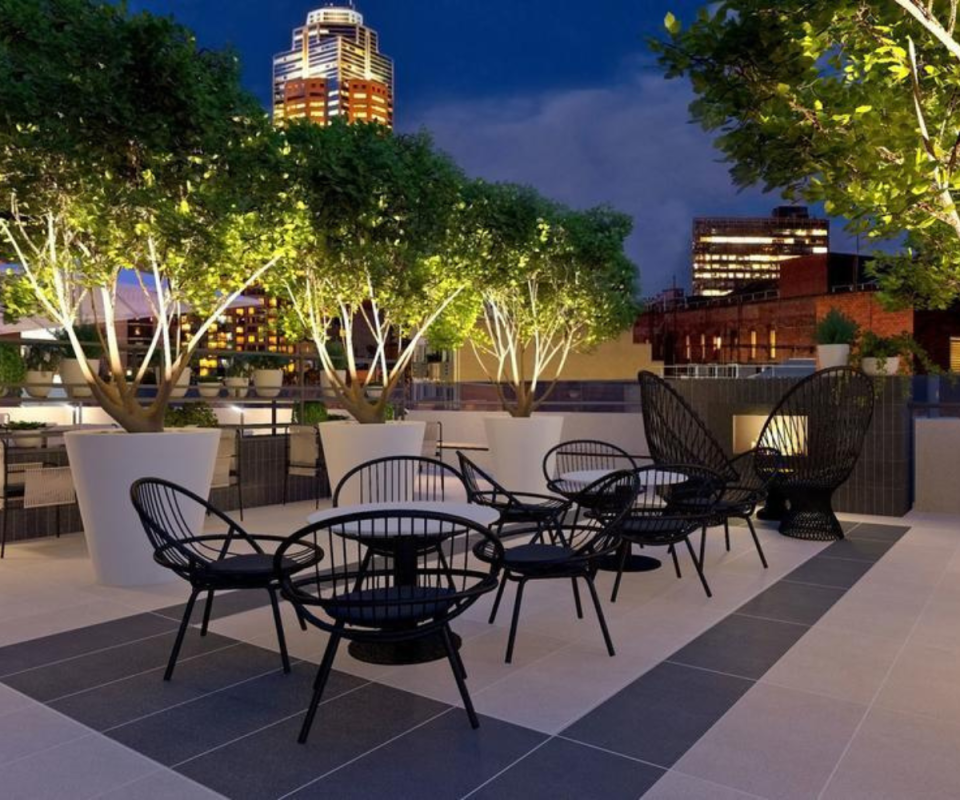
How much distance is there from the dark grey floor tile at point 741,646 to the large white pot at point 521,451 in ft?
15.9

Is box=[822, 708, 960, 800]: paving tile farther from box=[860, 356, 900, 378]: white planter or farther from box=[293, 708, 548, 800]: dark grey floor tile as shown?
box=[860, 356, 900, 378]: white planter

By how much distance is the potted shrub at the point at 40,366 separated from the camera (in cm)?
684

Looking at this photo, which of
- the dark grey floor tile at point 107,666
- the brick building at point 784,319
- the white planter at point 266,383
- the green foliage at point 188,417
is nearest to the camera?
the dark grey floor tile at point 107,666

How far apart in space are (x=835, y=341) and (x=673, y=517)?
4.80 meters

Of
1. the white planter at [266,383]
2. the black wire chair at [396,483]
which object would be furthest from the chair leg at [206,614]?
the white planter at [266,383]

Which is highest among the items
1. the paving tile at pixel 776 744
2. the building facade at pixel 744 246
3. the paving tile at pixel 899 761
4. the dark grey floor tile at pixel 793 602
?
the building facade at pixel 744 246

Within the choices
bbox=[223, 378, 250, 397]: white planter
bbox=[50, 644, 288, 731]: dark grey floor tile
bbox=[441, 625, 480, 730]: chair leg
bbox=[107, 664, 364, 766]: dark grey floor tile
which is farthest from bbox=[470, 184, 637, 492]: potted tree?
bbox=[441, 625, 480, 730]: chair leg

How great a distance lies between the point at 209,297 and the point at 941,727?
4931mm

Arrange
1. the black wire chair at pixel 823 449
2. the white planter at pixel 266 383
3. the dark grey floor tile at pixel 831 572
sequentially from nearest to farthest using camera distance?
the dark grey floor tile at pixel 831 572 < the black wire chair at pixel 823 449 < the white planter at pixel 266 383

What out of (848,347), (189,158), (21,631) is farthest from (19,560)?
(848,347)

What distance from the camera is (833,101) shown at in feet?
9.23

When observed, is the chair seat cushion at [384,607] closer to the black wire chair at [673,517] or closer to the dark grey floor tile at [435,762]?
the dark grey floor tile at [435,762]

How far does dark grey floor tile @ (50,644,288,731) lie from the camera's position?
292cm

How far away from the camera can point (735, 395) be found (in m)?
8.92
